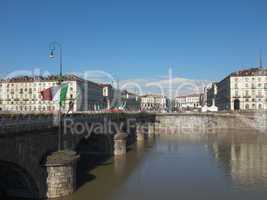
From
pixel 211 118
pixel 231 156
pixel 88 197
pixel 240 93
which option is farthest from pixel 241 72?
pixel 88 197

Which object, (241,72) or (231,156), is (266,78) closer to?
(241,72)

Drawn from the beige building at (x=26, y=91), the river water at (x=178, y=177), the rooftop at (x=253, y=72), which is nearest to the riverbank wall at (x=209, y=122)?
the rooftop at (x=253, y=72)

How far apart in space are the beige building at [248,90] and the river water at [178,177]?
90533 mm

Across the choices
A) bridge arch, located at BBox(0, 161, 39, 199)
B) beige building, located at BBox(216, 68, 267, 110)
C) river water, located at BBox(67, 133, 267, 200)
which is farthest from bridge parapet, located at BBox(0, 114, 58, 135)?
beige building, located at BBox(216, 68, 267, 110)

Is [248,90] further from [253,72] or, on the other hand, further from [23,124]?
[23,124]

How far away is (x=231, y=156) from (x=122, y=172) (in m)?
22.3

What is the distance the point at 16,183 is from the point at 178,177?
18711mm

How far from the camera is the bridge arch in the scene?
28.3 m

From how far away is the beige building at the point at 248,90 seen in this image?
148875mm

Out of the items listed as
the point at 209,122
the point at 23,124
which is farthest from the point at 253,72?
the point at 23,124

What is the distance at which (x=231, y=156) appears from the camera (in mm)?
59031

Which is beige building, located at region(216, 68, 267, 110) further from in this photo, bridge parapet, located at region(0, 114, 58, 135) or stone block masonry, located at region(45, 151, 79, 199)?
bridge parapet, located at region(0, 114, 58, 135)

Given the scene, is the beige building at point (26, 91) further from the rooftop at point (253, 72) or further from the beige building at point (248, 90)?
the rooftop at point (253, 72)

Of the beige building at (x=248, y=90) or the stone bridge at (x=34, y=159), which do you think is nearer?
the stone bridge at (x=34, y=159)
